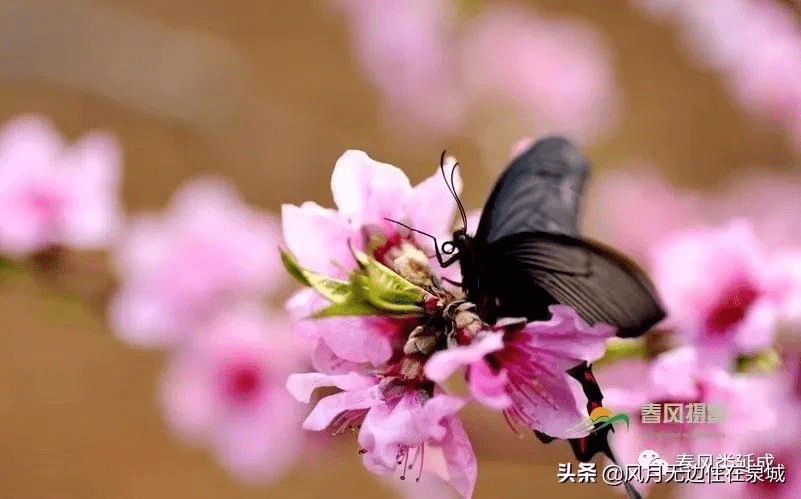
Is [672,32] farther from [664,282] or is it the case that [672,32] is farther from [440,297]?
[440,297]

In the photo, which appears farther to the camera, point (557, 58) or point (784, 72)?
point (557, 58)

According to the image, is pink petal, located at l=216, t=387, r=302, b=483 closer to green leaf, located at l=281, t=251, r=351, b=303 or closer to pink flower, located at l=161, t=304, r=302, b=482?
pink flower, located at l=161, t=304, r=302, b=482


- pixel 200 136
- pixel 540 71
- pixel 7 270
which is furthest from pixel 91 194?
pixel 540 71

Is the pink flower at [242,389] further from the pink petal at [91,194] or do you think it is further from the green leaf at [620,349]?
the green leaf at [620,349]

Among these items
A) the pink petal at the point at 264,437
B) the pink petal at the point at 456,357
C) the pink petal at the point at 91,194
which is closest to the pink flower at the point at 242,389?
the pink petal at the point at 264,437

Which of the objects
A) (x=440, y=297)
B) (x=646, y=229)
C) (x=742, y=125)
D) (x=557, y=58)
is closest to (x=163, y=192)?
(x=557, y=58)

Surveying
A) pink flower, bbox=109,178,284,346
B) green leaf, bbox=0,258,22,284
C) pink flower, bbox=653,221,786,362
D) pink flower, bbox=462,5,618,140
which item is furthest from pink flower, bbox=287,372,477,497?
pink flower, bbox=462,5,618,140

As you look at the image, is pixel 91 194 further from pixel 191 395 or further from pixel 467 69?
pixel 467 69
